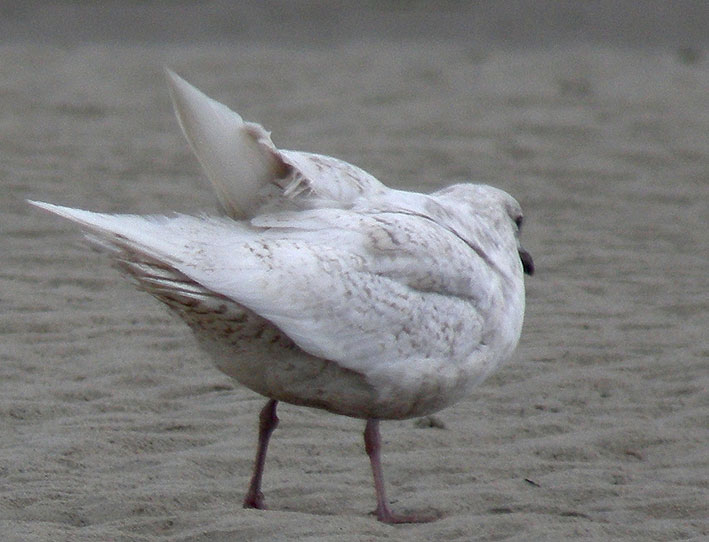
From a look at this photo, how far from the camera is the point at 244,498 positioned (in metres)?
4.38

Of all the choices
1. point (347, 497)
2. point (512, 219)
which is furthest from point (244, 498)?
point (512, 219)

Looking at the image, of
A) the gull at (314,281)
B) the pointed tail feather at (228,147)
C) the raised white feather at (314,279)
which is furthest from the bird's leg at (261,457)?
the pointed tail feather at (228,147)

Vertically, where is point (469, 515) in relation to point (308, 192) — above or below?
below

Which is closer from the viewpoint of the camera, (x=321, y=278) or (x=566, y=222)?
(x=321, y=278)

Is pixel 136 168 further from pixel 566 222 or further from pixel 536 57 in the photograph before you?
pixel 536 57

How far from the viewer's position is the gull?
13.0ft

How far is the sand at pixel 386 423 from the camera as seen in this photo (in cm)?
431

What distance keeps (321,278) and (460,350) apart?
1.79 ft

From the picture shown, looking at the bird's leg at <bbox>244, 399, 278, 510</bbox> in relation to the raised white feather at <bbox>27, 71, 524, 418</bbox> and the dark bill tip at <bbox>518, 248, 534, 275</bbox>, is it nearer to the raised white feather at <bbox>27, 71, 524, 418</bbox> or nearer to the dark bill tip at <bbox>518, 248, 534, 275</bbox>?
the raised white feather at <bbox>27, 71, 524, 418</bbox>

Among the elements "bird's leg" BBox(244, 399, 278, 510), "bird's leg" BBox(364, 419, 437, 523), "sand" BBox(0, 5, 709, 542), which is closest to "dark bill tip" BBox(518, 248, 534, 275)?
"sand" BBox(0, 5, 709, 542)

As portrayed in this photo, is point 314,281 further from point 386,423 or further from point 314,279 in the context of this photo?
point 386,423

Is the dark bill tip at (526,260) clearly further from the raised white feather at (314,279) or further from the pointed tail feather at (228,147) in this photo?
the pointed tail feather at (228,147)

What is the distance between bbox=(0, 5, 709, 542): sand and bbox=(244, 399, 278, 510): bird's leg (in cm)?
8

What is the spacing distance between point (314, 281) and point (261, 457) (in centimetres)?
71
